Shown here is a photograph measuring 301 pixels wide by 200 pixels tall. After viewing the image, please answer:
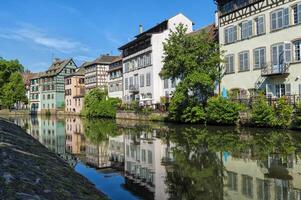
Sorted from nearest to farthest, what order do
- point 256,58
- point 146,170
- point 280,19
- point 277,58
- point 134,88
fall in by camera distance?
point 146,170 < point 280,19 < point 277,58 < point 256,58 < point 134,88

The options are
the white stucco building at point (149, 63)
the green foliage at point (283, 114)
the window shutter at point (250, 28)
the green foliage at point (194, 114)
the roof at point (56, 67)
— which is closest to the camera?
the green foliage at point (283, 114)

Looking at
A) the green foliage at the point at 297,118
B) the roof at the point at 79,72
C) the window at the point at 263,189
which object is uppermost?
the roof at the point at 79,72

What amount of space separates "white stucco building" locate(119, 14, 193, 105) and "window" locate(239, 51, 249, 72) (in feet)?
49.7

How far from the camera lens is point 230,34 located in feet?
130

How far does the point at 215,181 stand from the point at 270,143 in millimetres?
9837

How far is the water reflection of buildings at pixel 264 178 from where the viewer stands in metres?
9.91

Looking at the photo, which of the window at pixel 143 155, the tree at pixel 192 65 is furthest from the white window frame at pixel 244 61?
the window at pixel 143 155

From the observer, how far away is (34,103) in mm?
112938

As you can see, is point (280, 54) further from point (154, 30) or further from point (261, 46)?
point (154, 30)

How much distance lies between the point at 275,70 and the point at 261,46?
10.9 feet

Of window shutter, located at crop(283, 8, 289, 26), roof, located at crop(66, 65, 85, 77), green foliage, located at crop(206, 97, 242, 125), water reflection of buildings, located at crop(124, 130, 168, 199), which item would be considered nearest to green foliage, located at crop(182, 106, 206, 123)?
green foliage, located at crop(206, 97, 242, 125)

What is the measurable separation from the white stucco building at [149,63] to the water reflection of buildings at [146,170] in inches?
1249

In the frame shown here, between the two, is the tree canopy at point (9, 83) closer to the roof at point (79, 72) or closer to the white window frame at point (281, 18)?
the roof at point (79, 72)

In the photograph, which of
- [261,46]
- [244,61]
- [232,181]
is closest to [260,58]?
[261,46]
